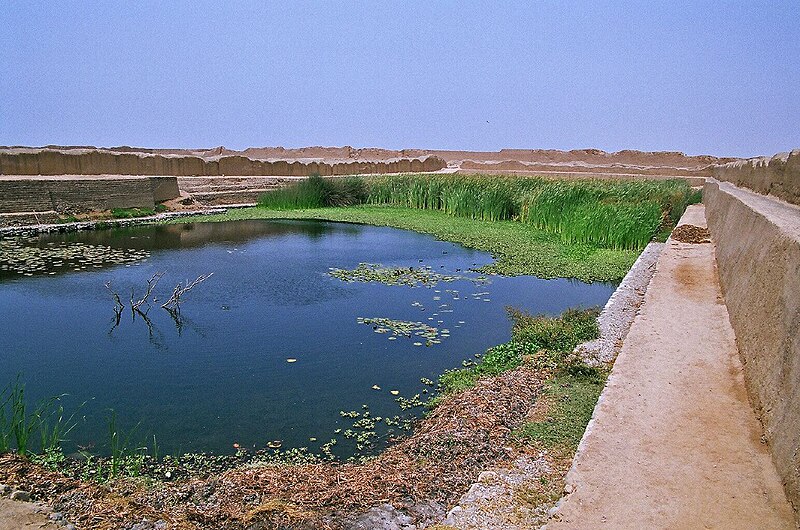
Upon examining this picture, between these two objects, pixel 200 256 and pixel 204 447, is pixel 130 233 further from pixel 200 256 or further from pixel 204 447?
pixel 204 447

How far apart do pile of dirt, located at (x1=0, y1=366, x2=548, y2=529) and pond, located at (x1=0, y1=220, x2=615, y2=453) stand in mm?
655

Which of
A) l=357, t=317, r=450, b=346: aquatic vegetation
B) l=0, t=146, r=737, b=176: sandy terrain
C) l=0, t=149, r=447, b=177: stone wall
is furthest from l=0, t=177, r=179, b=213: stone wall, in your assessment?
l=357, t=317, r=450, b=346: aquatic vegetation

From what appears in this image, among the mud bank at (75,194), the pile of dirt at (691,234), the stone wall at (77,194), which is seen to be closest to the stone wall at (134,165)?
the mud bank at (75,194)

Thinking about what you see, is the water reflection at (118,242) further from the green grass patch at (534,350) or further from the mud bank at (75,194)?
the green grass patch at (534,350)

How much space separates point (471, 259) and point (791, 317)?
710 centimetres

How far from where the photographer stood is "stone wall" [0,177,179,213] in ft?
39.8

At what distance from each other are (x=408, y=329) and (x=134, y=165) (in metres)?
15.1

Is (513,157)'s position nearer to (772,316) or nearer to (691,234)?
(691,234)

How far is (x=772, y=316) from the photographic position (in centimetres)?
287

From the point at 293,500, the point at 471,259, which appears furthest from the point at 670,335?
the point at 471,259

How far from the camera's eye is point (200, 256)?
9688mm

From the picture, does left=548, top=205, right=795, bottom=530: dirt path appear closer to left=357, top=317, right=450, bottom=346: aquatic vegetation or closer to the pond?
the pond

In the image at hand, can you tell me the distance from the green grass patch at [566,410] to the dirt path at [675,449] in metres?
0.26

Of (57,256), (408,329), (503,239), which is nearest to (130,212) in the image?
(57,256)
